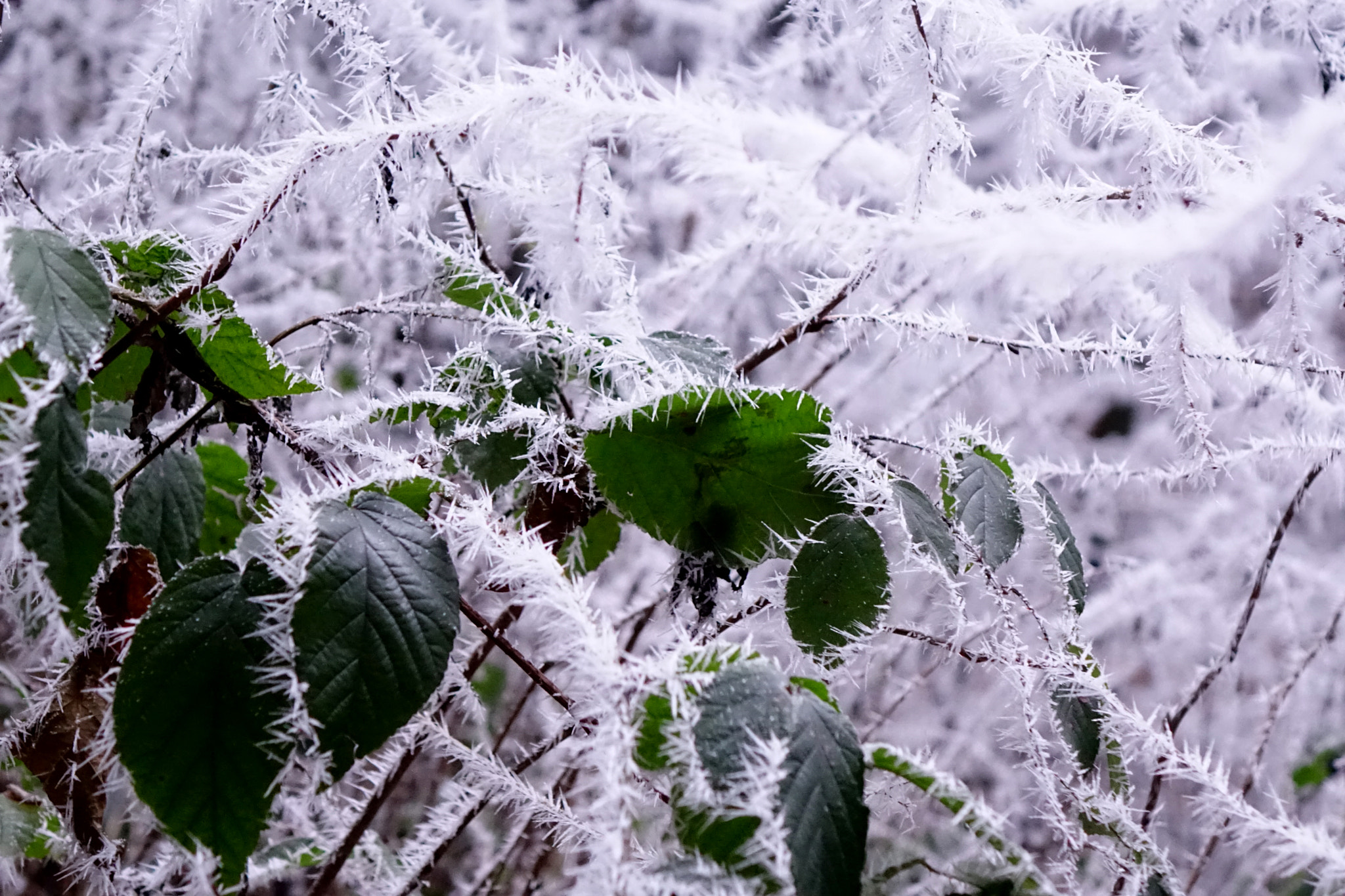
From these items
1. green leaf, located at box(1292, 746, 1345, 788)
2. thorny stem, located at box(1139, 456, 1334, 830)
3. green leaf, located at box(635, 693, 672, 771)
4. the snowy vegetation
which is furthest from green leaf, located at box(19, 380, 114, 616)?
green leaf, located at box(1292, 746, 1345, 788)

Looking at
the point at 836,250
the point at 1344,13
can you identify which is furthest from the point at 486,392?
the point at 1344,13

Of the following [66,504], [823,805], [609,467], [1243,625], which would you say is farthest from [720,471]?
[1243,625]

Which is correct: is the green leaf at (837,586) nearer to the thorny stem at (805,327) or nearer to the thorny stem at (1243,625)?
the thorny stem at (805,327)

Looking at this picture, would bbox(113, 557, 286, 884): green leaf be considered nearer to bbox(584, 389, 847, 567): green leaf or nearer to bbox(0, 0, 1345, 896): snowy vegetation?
bbox(0, 0, 1345, 896): snowy vegetation

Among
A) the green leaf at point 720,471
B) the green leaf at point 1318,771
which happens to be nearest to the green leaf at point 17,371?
the green leaf at point 720,471

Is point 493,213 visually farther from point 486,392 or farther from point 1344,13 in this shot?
point 1344,13

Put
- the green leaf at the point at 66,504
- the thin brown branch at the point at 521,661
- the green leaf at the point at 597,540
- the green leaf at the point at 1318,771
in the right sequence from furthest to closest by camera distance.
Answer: the green leaf at the point at 1318,771
the green leaf at the point at 597,540
the thin brown branch at the point at 521,661
the green leaf at the point at 66,504
